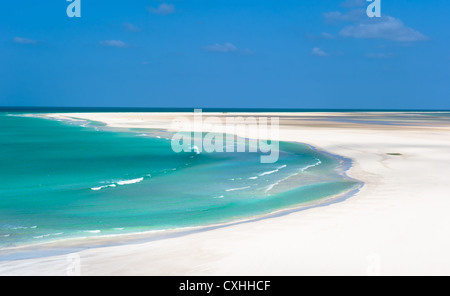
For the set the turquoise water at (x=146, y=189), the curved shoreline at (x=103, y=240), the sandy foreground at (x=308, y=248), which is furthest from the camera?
the turquoise water at (x=146, y=189)

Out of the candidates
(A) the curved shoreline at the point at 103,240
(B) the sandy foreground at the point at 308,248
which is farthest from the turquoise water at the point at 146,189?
(B) the sandy foreground at the point at 308,248

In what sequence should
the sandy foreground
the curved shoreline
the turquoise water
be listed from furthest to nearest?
the turquoise water → the curved shoreline → the sandy foreground

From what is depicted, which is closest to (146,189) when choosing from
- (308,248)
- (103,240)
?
(103,240)

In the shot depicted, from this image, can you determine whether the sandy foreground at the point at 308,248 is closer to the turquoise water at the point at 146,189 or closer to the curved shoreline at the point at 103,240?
the curved shoreline at the point at 103,240

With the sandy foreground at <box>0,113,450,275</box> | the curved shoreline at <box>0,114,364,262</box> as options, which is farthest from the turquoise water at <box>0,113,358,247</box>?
the sandy foreground at <box>0,113,450,275</box>

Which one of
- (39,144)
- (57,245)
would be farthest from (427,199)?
(39,144)

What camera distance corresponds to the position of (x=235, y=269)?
5.34 m

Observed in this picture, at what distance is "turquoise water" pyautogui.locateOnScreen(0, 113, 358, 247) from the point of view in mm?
8297

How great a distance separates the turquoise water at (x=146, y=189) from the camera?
8297mm

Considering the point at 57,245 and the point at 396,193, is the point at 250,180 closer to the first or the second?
the point at 396,193

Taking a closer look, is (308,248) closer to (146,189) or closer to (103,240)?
(103,240)

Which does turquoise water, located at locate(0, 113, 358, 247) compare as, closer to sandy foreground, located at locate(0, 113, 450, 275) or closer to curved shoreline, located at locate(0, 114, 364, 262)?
curved shoreline, located at locate(0, 114, 364, 262)
